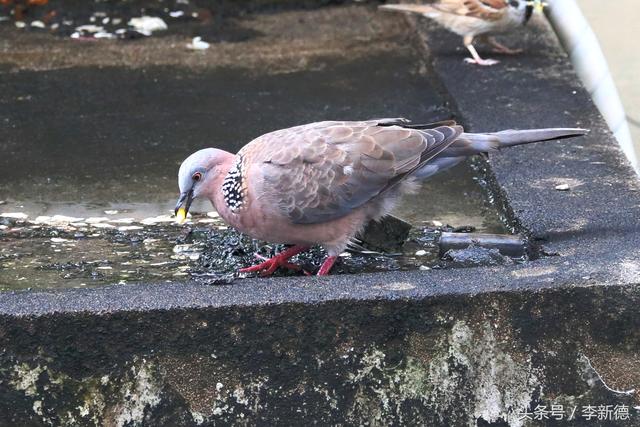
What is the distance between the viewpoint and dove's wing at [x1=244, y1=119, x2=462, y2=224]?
417 cm

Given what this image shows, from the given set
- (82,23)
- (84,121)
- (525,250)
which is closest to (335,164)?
(525,250)

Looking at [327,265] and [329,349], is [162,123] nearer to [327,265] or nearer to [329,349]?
[327,265]

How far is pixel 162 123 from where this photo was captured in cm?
591

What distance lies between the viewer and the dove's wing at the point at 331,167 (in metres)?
4.17

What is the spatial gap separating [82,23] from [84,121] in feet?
5.54

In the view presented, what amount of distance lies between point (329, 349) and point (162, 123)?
2544mm

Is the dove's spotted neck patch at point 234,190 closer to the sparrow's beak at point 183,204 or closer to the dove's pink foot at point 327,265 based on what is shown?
the sparrow's beak at point 183,204

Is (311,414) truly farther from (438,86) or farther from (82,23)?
(82,23)

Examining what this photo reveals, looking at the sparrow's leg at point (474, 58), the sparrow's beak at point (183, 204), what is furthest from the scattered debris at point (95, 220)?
the sparrow's leg at point (474, 58)

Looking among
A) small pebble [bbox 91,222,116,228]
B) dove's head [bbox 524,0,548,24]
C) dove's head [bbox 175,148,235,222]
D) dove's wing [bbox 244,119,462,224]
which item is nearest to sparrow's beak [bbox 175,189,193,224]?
dove's head [bbox 175,148,235,222]

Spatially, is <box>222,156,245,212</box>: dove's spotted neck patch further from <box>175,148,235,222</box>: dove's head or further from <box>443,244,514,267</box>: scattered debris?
<box>443,244,514,267</box>: scattered debris

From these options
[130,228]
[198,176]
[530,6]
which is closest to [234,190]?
[198,176]

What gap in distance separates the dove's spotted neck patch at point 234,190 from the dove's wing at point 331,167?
58mm

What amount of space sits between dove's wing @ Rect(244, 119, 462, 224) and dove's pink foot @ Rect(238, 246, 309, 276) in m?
0.25
